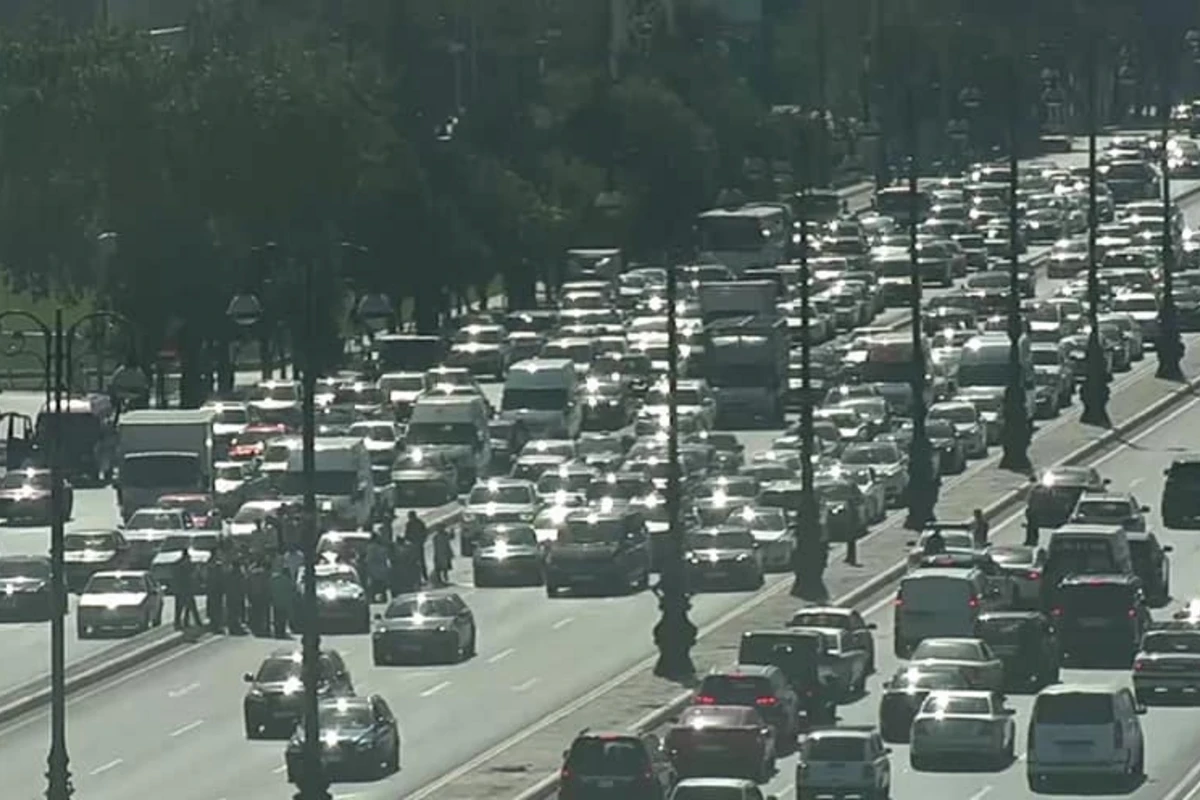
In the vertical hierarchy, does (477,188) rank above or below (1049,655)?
above

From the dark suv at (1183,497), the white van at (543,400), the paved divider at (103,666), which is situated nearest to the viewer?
the paved divider at (103,666)

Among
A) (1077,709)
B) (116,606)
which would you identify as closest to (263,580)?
(116,606)

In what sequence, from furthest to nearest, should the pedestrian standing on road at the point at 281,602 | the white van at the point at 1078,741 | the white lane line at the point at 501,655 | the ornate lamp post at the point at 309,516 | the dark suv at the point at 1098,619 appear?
the pedestrian standing on road at the point at 281,602, the white lane line at the point at 501,655, the dark suv at the point at 1098,619, the white van at the point at 1078,741, the ornate lamp post at the point at 309,516

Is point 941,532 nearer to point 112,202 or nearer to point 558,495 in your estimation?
point 558,495

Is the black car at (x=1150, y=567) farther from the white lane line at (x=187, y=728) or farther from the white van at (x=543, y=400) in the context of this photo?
the white van at (x=543, y=400)

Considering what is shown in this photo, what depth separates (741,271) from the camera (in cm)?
14925

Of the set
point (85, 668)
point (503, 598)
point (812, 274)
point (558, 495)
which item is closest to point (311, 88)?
point (812, 274)

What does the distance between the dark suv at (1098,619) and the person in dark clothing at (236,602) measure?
13.9 m

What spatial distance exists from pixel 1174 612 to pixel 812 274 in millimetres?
56729

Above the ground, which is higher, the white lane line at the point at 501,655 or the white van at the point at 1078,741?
the white lane line at the point at 501,655

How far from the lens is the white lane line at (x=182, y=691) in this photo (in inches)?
3307

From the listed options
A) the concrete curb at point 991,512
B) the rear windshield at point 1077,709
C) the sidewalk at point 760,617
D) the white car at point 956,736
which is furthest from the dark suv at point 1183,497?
the rear windshield at point 1077,709

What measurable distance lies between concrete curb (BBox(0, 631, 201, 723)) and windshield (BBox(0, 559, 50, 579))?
397 centimetres

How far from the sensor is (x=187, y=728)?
264ft
